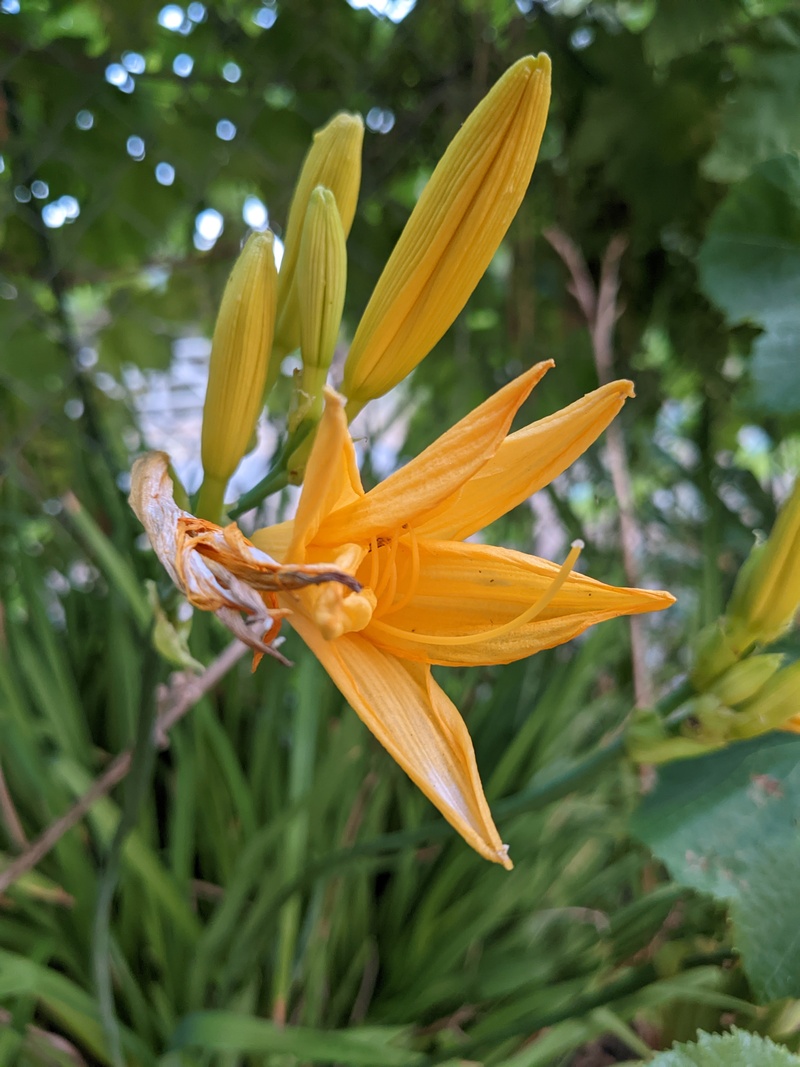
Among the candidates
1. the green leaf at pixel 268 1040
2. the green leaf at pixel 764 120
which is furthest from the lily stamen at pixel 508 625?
the green leaf at pixel 764 120

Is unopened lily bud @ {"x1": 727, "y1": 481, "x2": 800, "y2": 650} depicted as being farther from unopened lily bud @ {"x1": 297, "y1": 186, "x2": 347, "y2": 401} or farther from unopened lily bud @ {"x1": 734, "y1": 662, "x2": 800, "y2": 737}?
unopened lily bud @ {"x1": 297, "y1": 186, "x2": 347, "y2": 401}

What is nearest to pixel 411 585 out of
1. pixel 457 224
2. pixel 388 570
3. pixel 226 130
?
pixel 388 570

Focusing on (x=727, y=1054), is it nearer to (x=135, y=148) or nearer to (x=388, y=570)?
(x=388, y=570)

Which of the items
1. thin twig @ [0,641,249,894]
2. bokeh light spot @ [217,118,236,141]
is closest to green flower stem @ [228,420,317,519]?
thin twig @ [0,641,249,894]

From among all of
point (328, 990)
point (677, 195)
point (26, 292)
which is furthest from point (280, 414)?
point (328, 990)

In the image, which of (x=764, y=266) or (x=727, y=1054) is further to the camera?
(x=764, y=266)

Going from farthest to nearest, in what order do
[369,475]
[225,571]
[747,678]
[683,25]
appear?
[369,475]
[683,25]
[747,678]
[225,571]
